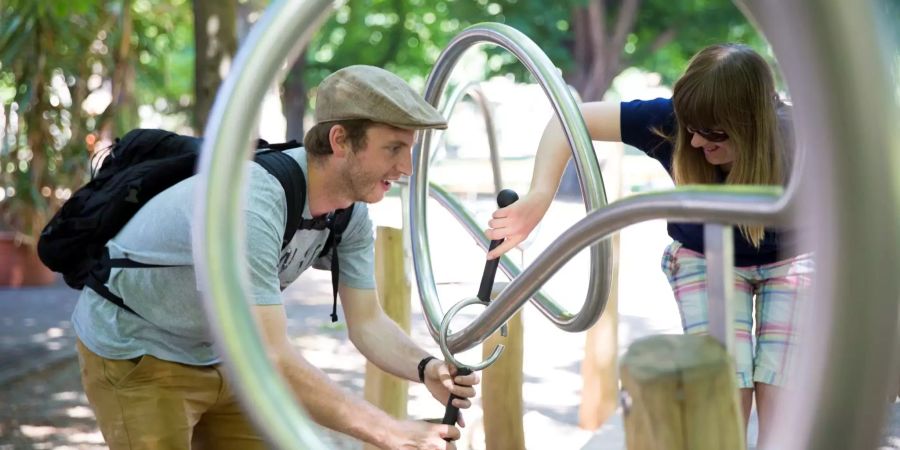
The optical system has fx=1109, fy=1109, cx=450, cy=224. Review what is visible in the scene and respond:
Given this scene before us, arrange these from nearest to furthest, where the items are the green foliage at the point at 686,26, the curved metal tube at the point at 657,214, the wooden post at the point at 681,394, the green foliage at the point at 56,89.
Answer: the curved metal tube at the point at 657,214 → the wooden post at the point at 681,394 → the green foliage at the point at 56,89 → the green foliage at the point at 686,26

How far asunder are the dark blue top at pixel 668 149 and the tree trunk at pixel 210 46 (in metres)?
4.05

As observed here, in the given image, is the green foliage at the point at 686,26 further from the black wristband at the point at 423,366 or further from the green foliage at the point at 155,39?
the black wristband at the point at 423,366

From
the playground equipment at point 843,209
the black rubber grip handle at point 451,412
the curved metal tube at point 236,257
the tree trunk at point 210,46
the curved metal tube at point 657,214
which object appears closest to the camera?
the playground equipment at point 843,209

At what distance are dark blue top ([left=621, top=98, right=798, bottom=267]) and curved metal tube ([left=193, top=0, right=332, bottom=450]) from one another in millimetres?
1583

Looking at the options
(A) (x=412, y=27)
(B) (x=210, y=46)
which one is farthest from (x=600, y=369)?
(A) (x=412, y=27)

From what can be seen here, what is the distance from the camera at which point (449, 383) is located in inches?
103

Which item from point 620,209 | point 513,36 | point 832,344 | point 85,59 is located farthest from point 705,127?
point 85,59

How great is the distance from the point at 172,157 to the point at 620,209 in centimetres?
150

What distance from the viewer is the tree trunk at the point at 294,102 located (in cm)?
1703

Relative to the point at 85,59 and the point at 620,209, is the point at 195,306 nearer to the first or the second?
the point at 620,209

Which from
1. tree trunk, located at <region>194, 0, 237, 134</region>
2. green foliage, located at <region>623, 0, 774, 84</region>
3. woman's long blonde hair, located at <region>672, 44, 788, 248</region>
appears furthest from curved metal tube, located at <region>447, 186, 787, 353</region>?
green foliage, located at <region>623, 0, 774, 84</region>

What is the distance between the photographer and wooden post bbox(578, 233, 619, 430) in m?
5.22

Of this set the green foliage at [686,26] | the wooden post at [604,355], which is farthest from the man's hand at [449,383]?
the green foliage at [686,26]

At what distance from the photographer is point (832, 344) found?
31.2 inches
